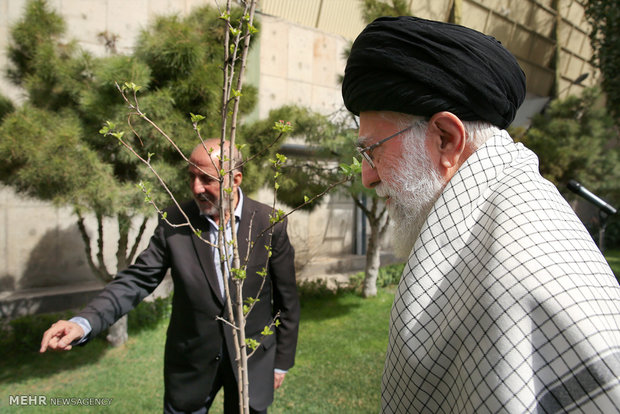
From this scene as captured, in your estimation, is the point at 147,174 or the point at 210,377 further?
the point at 147,174

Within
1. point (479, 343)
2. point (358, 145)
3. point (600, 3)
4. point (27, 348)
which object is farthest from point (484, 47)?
point (600, 3)

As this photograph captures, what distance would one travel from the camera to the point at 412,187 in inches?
47.3

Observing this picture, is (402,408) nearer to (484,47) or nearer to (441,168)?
(441,168)

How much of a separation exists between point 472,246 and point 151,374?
13.1 ft

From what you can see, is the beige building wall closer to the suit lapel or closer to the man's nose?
the suit lapel

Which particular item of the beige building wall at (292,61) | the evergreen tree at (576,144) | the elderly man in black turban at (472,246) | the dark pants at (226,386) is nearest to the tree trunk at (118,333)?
the beige building wall at (292,61)

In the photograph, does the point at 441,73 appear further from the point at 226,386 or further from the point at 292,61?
the point at 292,61

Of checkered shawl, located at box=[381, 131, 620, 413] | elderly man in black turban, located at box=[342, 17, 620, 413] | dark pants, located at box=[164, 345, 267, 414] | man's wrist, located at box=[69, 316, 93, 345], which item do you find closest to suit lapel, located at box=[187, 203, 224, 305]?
dark pants, located at box=[164, 345, 267, 414]

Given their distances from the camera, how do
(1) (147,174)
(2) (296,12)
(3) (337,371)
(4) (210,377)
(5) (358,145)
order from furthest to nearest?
(2) (296,12)
(3) (337,371)
(1) (147,174)
(4) (210,377)
(5) (358,145)

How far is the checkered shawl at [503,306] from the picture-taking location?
759 mm

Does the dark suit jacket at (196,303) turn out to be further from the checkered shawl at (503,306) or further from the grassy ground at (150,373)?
the grassy ground at (150,373)

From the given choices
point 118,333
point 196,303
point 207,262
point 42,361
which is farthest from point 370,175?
point 42,361

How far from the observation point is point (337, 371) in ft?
14.3

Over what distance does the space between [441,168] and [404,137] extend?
131 millimetres
